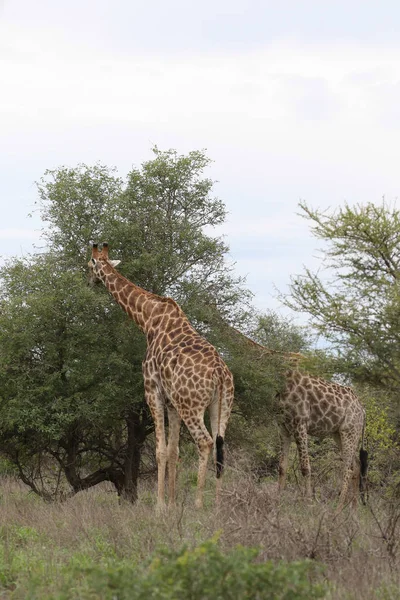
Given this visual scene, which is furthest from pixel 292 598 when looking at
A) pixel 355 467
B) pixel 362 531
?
pixel 355 467

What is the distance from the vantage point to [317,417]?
53.0 ft

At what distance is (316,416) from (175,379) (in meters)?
3.56

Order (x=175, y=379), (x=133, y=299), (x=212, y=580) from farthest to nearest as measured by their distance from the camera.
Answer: (x=133, y=299) → (x=175, y=379) → (x=212, y=580)

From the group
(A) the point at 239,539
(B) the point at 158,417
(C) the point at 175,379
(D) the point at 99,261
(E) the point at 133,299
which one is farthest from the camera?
(D) the point at 99,261

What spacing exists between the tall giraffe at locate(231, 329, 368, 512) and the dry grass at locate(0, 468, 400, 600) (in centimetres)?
418

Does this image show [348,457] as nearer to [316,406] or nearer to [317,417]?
[317,417]

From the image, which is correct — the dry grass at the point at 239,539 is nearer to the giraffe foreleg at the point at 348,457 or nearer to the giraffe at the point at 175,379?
the giraffe at the point at 175,379

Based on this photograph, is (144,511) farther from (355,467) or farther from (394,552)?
(355,467)

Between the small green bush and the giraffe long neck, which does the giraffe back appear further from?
the small green bush

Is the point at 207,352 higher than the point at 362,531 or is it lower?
higher

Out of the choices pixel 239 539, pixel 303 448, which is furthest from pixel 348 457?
pixel 239 539

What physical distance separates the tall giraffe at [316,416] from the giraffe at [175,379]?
82.0 inches

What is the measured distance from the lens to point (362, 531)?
1002 cm

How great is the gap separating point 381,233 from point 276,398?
5.65 metres
